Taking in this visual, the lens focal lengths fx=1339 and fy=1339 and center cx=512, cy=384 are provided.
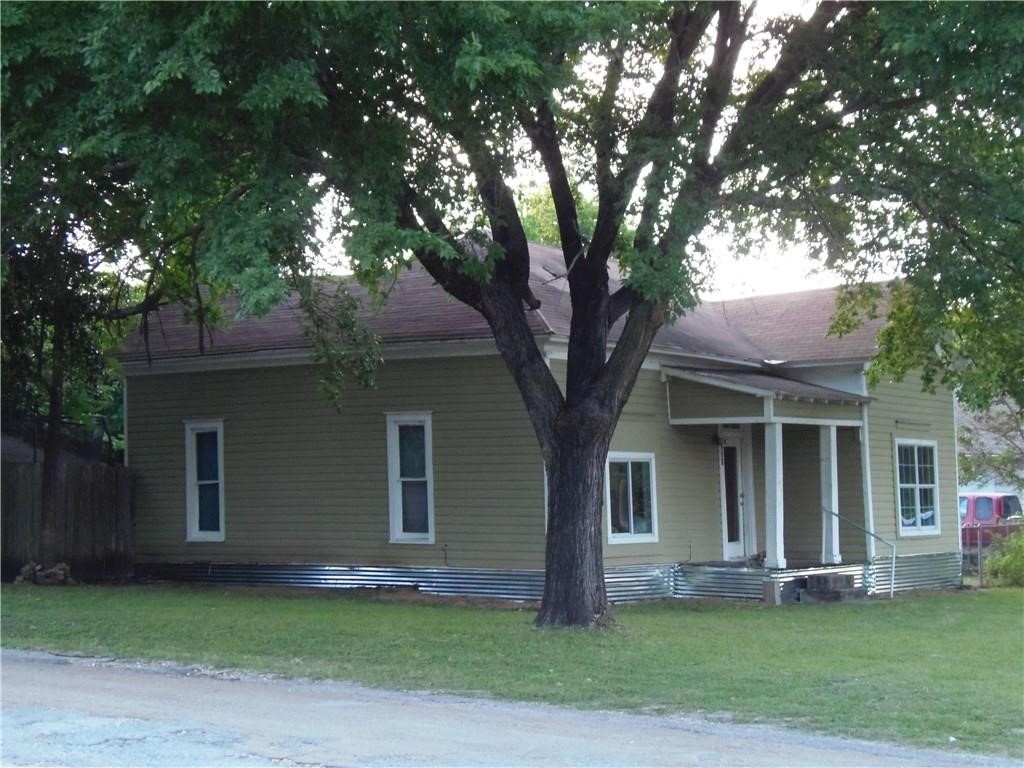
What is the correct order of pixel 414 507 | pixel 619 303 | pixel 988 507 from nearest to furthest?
pixel 619 303
pixel 414 507
pixel 988 507

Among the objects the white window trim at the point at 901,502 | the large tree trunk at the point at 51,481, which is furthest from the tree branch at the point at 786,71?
the large tree trunk at the point at 51,481

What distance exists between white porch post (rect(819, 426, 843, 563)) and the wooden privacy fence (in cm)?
1183

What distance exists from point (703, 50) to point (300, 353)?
8584 millimetres

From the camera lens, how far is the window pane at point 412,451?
67.4 feet

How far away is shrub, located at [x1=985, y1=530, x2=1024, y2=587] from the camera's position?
84.8 ft

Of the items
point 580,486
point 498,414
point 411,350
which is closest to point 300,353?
point 411,350

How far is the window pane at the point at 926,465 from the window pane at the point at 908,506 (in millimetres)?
446

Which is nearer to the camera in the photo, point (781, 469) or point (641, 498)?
point (641, 498)

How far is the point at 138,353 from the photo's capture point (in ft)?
76.2

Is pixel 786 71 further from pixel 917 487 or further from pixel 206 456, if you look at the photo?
pixel 206 456

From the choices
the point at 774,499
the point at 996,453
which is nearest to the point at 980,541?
the point at 774,499

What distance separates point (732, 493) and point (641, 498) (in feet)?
9.52

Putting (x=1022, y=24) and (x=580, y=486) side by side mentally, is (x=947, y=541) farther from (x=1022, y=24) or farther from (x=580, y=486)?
(x=1022, y=24)

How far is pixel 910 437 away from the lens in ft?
81.2
